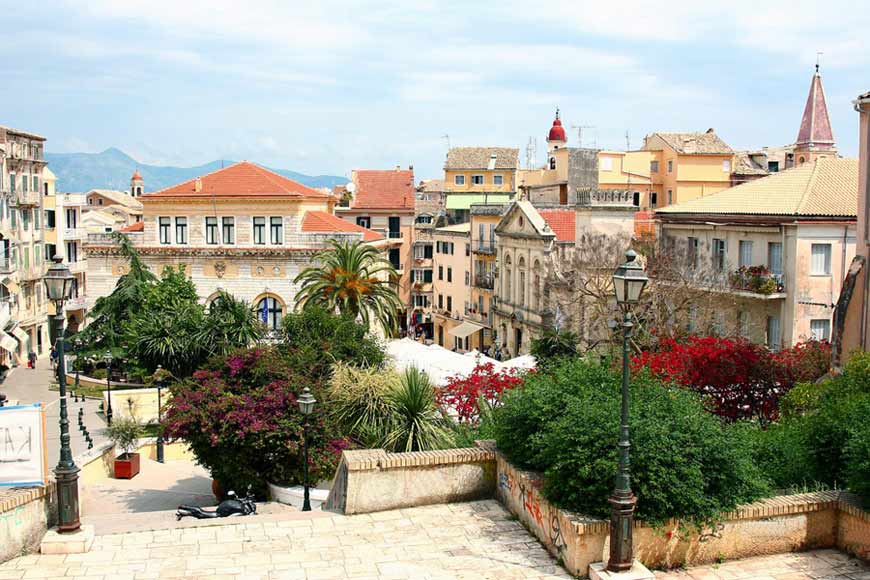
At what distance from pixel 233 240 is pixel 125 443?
24124mm

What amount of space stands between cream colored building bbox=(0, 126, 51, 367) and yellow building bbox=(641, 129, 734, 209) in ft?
146

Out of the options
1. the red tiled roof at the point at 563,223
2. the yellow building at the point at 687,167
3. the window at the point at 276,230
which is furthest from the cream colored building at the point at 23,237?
the yellow building at the point at 687,167

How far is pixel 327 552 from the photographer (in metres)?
12.0

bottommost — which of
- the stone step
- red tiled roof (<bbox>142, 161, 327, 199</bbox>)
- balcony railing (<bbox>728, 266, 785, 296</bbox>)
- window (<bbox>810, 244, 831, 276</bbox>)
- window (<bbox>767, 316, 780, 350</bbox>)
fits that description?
the stone step

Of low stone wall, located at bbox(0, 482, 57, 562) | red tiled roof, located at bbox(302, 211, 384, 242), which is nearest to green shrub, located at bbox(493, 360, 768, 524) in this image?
low stone wall, located at bbox(0, 482, 57, 562)

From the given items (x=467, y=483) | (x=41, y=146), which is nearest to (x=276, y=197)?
(x=41, y=146)

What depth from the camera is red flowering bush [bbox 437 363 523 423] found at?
67.8 ft

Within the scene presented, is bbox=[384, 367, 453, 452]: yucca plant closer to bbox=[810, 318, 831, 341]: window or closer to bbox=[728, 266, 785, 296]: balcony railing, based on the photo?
bbox=[728, 266, 785, 296]: balcony railing

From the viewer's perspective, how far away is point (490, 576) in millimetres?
11141

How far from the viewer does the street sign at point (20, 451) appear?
1266cm

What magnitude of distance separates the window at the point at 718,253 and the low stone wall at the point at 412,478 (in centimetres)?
2283

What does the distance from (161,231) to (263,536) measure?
39.9 m

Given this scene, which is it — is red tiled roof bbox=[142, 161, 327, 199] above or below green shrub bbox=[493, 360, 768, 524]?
above

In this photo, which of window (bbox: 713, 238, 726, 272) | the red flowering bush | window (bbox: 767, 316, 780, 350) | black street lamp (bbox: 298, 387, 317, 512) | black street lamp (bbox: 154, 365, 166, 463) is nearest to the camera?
black street lamp (bbox: 298, 387, 317, 512)
